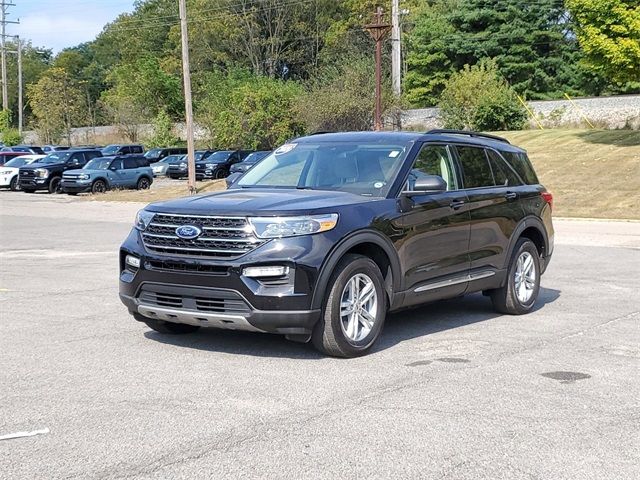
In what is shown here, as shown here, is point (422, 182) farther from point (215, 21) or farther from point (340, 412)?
point (215, 21)

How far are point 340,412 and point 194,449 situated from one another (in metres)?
1.11

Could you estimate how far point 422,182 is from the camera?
7.73m

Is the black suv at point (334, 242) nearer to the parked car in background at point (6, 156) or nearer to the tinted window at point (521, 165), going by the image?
the tinted window at point (521, 165)

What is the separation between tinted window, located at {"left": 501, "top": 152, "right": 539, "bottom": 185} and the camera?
385 inches

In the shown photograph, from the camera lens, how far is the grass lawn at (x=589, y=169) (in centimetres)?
2706

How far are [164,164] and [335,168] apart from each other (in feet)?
148

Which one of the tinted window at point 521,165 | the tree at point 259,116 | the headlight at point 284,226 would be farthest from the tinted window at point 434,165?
the tree at point 259,116

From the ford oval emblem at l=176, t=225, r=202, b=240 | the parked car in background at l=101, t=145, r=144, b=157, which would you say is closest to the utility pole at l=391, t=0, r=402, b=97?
the parked car in background at l=101, t=145, r=144, b=157

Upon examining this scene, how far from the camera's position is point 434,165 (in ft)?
27.8

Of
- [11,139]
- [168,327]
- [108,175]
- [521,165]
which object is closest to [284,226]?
[168,327]

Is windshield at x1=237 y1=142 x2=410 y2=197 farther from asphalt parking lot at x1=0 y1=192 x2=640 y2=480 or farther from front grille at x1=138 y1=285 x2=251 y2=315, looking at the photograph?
front grille at x1=138 y1=285 x2=251 y2=315

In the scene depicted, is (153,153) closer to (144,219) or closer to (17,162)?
(17,162)

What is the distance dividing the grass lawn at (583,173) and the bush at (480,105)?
3.28 metres

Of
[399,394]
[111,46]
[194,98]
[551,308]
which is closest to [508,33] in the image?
[194,98]
